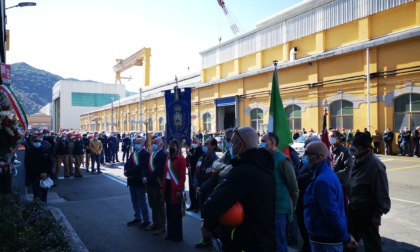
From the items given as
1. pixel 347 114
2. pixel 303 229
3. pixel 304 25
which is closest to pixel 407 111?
pixel 347 114

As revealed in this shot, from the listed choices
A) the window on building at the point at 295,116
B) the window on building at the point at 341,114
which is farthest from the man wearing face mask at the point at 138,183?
the window on building at the point at 295,116

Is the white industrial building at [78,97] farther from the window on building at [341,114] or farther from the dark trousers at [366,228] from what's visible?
the dark trousers at [366,228]

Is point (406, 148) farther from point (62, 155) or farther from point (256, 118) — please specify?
point (62, 155)

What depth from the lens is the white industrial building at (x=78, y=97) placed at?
273 ft

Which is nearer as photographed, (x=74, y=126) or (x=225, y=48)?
(x=225, y=48)

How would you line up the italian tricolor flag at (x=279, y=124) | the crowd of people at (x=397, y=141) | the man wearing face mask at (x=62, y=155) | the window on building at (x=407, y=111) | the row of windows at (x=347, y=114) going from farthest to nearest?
the row of windows at (x=347, y=114) < the window on building at (x=407, y=111) < the crowd of people at (x=397, y=141) < the man wearing face mask at (x=62, y=155) < the italian tricolor flag at (x=279, y=124)

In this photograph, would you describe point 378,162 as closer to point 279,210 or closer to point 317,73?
point 279,210

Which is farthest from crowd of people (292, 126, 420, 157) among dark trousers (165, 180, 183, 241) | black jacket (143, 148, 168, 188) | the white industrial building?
the white industrial building

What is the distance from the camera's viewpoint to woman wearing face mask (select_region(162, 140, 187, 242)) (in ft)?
21.6

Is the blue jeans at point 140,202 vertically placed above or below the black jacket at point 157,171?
below

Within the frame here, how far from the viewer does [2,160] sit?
561 cm

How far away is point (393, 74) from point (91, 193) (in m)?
18.4

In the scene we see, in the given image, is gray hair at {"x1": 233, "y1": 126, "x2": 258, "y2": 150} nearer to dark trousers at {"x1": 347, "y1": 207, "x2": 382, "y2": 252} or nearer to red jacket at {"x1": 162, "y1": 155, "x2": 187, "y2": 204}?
dark trousers at {"x1": 347, "y1": 207, "x2": 382, "y2": 252}

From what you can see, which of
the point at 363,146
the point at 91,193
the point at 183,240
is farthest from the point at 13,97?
the point at 91,193
